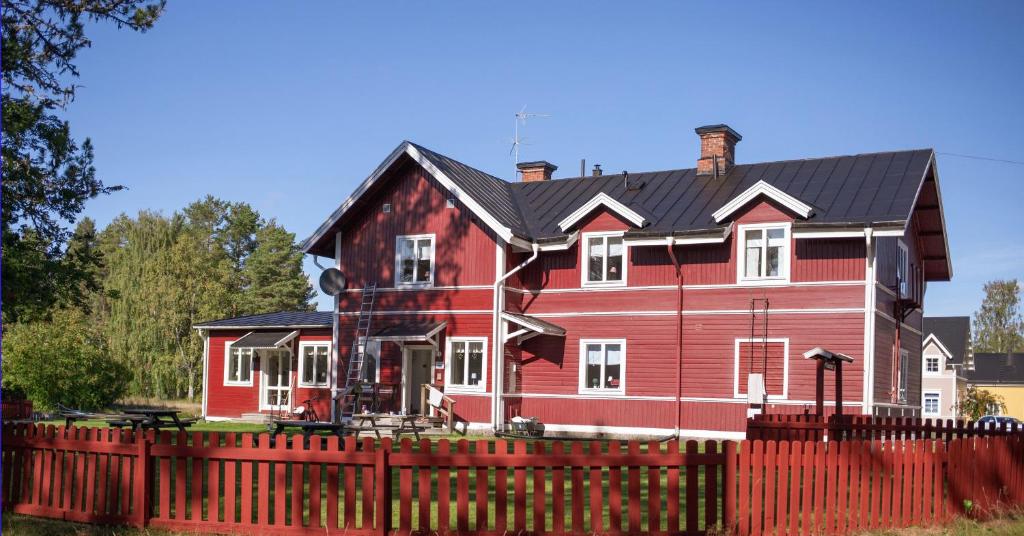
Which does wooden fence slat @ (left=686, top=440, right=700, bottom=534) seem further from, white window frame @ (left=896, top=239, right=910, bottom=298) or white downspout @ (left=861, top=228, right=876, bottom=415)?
white window frame @ (left=896, top=239, right=910, bottom=298)

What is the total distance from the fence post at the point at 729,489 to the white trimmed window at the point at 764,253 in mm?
16368

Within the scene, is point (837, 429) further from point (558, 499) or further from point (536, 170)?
point (536, 170)

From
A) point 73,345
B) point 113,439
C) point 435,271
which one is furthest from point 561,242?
point 73,345

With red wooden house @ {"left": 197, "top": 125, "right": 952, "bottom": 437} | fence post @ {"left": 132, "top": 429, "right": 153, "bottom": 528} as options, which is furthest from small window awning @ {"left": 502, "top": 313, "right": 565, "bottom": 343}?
fence post @ {"left": 132, "top": 429, "right": 153, "bottom": 528}

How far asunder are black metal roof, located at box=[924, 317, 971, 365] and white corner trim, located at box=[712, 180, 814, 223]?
45.0 meters

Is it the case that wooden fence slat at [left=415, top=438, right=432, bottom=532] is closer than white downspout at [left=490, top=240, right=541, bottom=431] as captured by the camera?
Yes

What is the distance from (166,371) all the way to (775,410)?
125 feet

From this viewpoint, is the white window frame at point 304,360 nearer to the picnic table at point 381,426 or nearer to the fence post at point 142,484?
the picnic table at point 381,426

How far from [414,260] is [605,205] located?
5.83m

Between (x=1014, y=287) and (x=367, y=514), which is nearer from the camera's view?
(x=367, y=514)

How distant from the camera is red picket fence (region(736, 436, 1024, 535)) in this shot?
9.58 m

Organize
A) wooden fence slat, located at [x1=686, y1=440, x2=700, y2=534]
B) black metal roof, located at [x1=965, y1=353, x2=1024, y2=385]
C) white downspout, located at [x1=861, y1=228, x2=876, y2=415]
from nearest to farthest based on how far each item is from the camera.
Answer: wooden fence slat, located at [x1=686, y1=440, x2=700, y2=534]
white downspout, located at [x1=861, y1=228, x2=876, y2=415]
black metal roof, located at [x1=965, y1=353, x2=1024, y2=385]

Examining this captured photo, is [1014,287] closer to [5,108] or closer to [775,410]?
[775,410]

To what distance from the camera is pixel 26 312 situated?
21.7m
